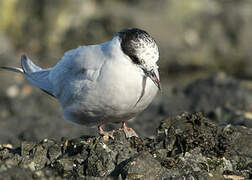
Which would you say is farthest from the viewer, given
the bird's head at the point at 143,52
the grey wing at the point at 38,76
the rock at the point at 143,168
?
the grey wing at the point at 38,76

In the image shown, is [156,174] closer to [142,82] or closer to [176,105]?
[142,82]

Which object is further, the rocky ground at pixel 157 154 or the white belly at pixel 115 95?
the white belly at pixel 115 95

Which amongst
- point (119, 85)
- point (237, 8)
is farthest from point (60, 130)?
point (237, 8)

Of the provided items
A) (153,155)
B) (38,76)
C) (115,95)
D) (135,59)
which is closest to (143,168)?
(153,155)

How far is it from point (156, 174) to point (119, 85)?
0.81 metres

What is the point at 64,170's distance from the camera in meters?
3.80

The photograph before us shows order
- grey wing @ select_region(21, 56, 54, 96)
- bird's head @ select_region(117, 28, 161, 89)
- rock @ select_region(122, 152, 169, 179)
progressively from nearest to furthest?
rock @ select_region(122, 152, 169, 179) < bird's head @ select_region(117, 28, 161, 89) < grey wing @ select_region(21, 56, 54, 96)

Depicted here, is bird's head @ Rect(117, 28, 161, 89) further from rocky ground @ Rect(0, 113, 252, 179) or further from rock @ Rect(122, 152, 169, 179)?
rock @ Rect(122, 152, 169, 179)

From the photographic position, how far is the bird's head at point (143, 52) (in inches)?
161

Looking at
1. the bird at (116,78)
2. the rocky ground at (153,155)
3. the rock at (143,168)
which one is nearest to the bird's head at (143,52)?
the bird at (116,78)

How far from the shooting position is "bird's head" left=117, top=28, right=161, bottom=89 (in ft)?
13.4

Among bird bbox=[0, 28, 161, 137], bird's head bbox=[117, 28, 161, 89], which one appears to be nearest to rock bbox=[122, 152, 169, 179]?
bird bbox=[0, 28, 161, 137]

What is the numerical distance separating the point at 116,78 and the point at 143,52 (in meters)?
0.30

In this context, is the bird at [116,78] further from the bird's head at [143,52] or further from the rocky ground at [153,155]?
the rocky ground at [153,155]
